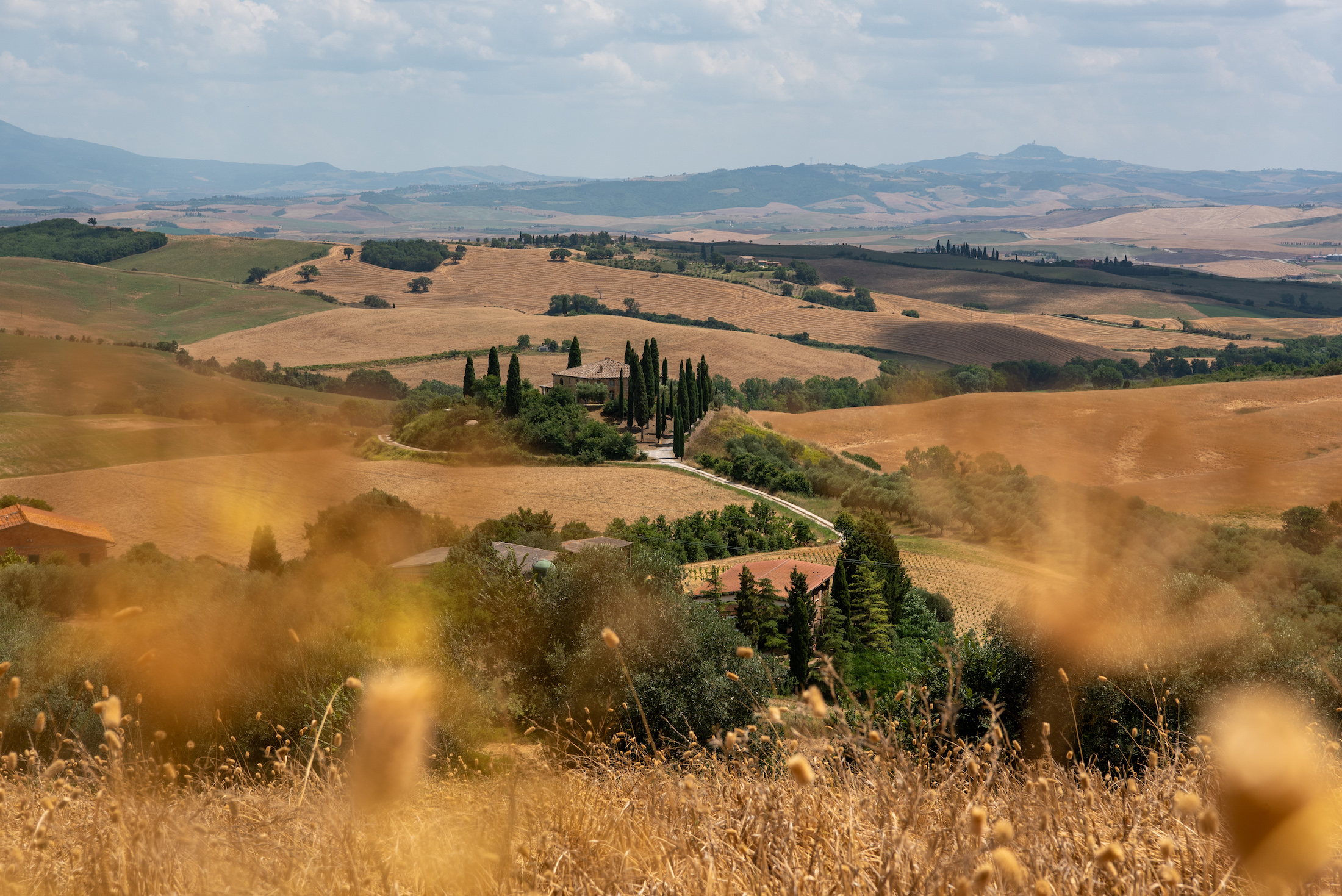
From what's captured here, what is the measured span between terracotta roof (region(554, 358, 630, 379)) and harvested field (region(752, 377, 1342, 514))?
21.5m

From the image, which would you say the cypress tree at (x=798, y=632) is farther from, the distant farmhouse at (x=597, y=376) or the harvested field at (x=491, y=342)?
the harvested field at (x=491, y=342)

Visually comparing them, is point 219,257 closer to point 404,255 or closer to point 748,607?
point 404,255

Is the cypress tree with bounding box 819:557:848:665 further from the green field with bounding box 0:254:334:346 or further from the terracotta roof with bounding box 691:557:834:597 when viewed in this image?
the green field with bounding box 0:254:334:346

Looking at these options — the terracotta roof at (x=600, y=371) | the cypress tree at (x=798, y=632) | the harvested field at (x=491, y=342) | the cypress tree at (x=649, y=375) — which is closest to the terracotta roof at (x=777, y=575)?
the cypress tree at (x=798, y=632)

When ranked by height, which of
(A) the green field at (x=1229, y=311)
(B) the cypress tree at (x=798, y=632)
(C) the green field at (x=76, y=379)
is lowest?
(B) the cypress tree at (x=798, y=632)

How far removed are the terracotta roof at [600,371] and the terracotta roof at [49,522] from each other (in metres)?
45.7

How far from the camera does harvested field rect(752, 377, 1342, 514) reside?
30984 millimetres

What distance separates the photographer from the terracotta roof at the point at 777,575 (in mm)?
29859

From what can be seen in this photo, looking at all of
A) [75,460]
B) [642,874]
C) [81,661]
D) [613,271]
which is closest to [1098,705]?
[642,874]

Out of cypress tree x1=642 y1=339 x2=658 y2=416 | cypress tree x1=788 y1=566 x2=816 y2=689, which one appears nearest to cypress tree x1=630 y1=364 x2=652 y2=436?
cypress tree x1=642 y1=339 x2=658 y2=416

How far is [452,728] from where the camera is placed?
11906 mm

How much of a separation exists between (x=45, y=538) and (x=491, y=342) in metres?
88.8

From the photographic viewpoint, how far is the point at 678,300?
149m

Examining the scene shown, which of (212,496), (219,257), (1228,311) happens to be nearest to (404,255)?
(219,257)
